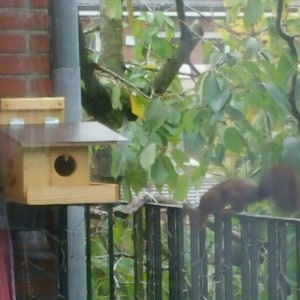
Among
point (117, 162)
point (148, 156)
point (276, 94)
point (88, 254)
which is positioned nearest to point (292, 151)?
point (276, 94)

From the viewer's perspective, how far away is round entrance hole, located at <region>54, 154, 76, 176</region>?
2467 mm

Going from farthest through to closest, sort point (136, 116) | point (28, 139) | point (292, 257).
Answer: point (136, 116) → point (292, 257) → point (28, 139)

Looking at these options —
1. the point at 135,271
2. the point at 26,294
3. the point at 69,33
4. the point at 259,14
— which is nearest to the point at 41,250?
the point at 26,294

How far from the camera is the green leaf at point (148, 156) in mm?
2959

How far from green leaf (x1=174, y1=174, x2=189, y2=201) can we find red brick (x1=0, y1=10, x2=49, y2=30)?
668mm

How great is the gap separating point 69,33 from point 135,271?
95cm

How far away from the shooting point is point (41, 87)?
9.33ft

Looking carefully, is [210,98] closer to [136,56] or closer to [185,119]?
[185,119]

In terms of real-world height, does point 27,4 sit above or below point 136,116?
above

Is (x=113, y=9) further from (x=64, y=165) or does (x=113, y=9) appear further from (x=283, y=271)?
(x=283, y=271)

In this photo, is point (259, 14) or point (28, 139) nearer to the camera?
point (28, 139)

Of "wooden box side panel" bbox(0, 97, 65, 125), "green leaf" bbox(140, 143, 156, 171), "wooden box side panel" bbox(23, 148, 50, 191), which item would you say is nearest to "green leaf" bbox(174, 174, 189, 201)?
"green leaf" bbox(140, 143, 156, 171)

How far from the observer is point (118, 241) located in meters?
3.35

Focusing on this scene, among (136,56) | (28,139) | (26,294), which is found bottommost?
(26,294)
